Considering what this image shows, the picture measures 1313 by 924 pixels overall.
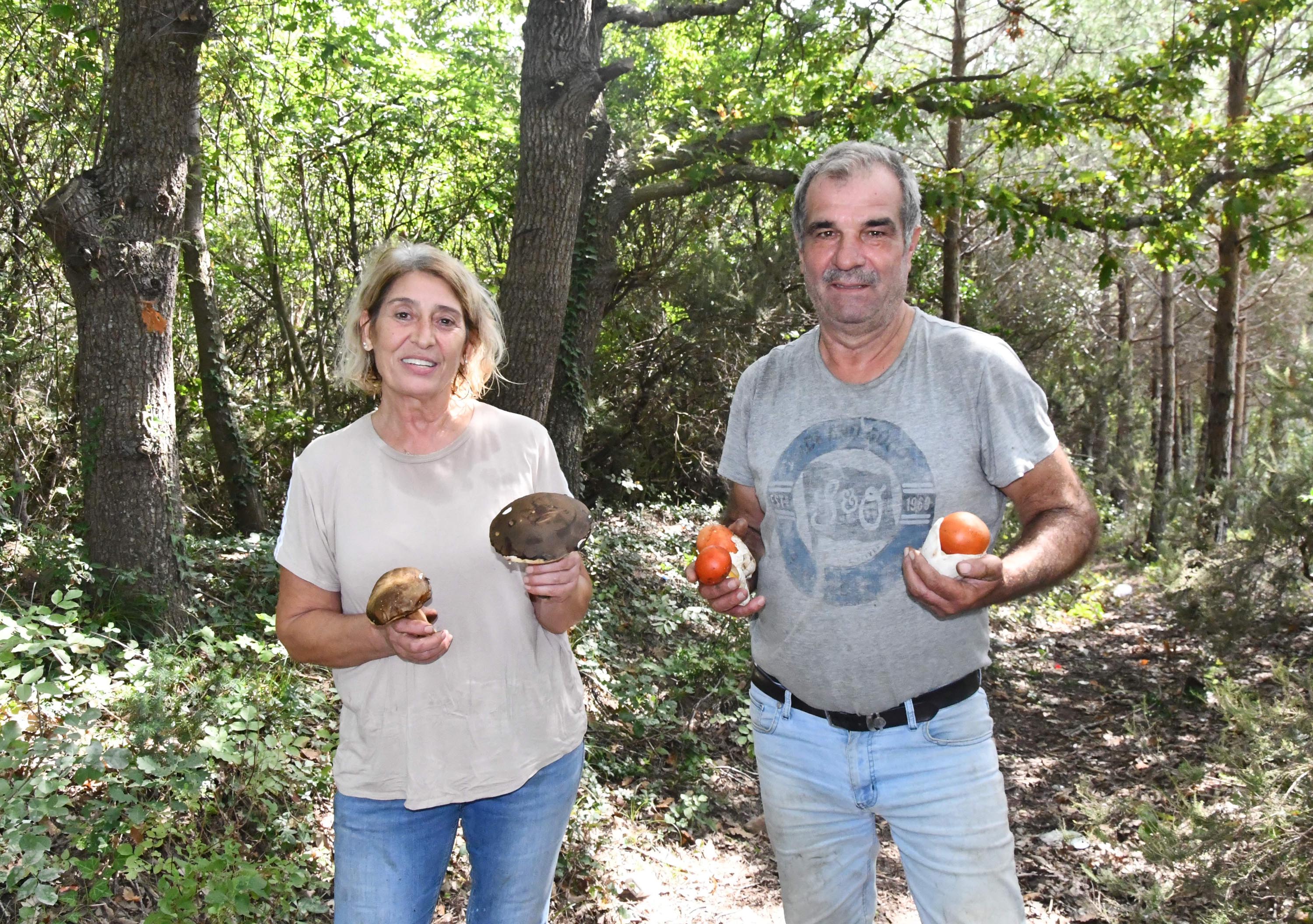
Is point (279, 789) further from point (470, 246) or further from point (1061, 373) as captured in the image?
point (1061, 373)

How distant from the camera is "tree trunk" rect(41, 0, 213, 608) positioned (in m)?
5.23

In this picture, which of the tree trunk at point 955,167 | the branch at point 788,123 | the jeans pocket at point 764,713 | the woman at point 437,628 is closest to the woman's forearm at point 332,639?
the woman at point 437,628

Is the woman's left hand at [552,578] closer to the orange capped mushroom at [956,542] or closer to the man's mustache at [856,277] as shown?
the orange capped mushroom at [956,542]

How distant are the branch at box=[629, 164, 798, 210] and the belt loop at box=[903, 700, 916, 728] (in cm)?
797

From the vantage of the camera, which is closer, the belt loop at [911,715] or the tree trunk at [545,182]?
the belt loop at [911,715]

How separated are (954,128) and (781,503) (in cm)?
1344

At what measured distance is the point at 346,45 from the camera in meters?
11.3

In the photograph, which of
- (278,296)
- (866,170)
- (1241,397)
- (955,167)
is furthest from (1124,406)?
(866,170)

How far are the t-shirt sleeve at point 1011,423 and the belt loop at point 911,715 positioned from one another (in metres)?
0.63

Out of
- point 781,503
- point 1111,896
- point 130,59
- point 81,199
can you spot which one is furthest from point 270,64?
point 1111,896

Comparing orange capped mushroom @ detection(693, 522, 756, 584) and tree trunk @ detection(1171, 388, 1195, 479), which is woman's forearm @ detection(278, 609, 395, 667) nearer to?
orange capped mushroom @ detection(693, 522, 756, 584)

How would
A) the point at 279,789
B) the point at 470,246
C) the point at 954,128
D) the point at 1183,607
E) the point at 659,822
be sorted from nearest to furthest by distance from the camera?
the point at 279,789
the point at 659,822
the point at 1183,607
the point at 470,246
the point at 954,128

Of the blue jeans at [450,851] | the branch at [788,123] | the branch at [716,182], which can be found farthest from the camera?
the branch at [716,182]

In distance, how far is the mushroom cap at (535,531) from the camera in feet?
7.39
